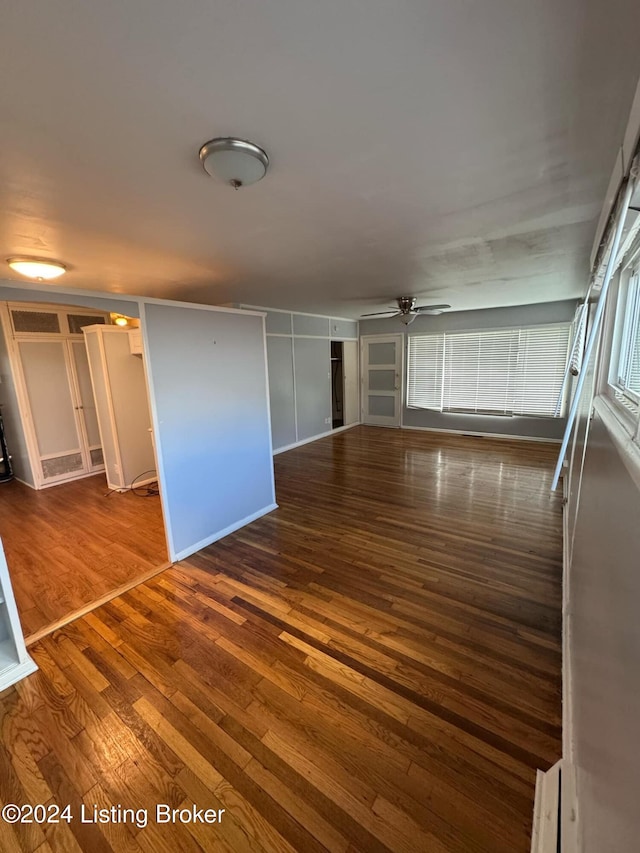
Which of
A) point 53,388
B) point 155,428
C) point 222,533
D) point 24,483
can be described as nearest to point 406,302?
point 155,428

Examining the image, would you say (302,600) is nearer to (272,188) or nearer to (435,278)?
(272,188)

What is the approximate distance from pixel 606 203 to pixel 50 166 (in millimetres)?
2679

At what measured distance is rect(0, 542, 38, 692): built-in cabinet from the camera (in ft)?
5.66

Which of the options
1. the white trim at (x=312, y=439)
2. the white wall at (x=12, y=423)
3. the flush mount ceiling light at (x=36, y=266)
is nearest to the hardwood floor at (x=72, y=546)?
the white wall at (x=12, y=423)

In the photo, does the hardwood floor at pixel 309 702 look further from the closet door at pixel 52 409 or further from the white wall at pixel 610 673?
the closet door at pixel 52 409

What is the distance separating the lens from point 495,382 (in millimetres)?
6320

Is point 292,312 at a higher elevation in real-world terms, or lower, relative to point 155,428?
higher

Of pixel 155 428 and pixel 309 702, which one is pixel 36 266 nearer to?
pixel 155 428

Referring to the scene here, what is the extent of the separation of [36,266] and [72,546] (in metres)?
2.43

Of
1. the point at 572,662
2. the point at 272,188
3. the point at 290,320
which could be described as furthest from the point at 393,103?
the point at 290,320

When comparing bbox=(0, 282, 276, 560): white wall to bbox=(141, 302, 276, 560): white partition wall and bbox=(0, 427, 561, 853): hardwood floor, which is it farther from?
bbox=(0, 427, 561, 853): hardwood floor

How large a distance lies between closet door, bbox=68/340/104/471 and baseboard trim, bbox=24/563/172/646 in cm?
327

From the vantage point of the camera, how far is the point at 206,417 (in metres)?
2.92

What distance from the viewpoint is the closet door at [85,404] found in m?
4.80
